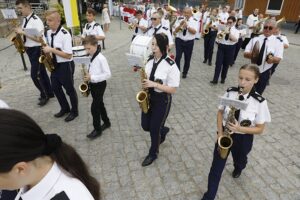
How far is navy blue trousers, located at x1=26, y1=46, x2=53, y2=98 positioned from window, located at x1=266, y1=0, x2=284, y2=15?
870 inches

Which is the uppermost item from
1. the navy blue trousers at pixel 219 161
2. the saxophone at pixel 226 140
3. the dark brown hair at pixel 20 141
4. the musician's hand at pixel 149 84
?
the dark brown hair at pixel 20 141

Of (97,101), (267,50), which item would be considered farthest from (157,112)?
(267,50)

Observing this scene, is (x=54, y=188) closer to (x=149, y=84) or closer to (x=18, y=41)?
(x=149, y=84)

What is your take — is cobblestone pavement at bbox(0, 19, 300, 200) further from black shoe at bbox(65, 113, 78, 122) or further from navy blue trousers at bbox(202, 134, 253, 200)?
navy blue trousers at bbox(202, 134, 253, 200)

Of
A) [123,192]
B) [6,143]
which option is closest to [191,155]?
[123,192]

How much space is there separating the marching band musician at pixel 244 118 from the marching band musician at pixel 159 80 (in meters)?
0.88

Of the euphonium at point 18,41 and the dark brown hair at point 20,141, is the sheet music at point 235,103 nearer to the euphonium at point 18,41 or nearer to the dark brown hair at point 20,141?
the dark brown hair at point 20,141

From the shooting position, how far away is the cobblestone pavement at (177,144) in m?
3.85

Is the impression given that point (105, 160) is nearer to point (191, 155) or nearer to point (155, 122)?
point (155, 122)

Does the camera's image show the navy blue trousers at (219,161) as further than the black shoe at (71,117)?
No

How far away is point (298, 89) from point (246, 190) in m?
5.77

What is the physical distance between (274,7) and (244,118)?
23059mm

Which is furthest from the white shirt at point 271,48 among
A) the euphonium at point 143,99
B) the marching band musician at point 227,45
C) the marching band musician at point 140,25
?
the marching band musician at point 140,25

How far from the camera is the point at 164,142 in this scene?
16.2 ft
